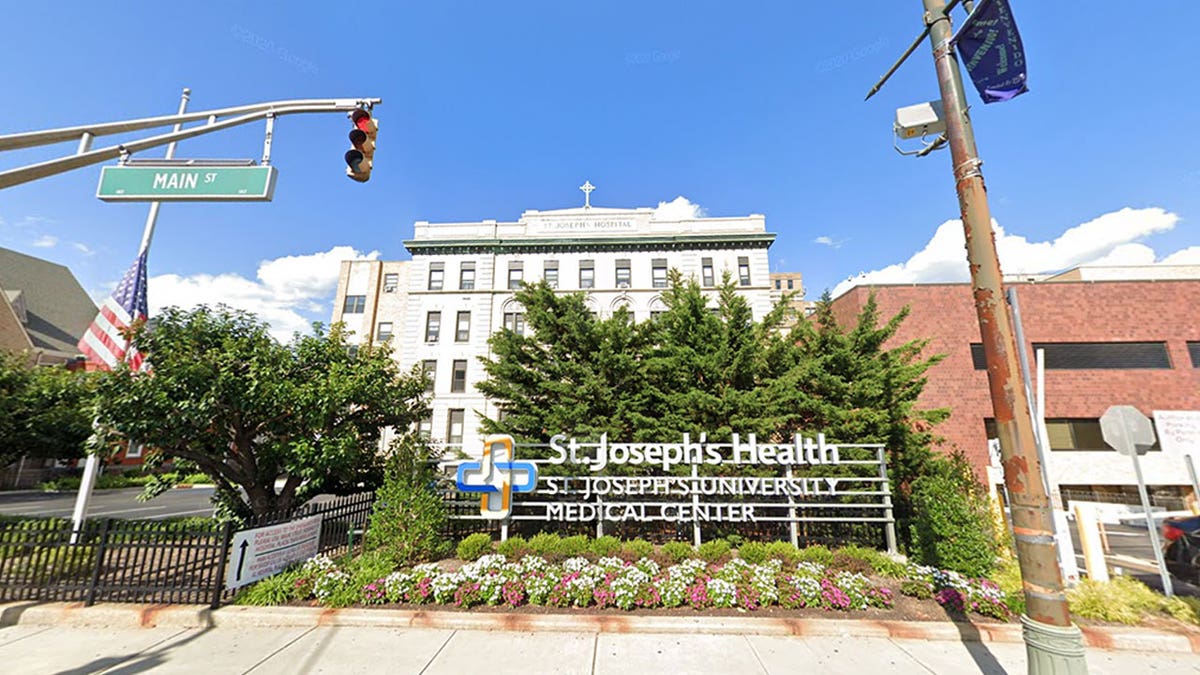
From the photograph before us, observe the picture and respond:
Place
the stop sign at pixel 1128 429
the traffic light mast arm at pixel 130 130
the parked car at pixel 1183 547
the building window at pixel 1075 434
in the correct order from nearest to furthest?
the traffic light mast arm at pixel 130 130 → the stop sign at pixel 1128 429 → the parked car at pixel 1183 547 → the building window at pixel 1075 434

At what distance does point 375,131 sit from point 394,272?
118 ft

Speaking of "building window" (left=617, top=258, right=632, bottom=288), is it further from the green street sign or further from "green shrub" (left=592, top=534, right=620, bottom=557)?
the green street sign

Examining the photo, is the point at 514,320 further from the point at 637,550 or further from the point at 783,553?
the point at 783,553

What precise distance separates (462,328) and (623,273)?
1230 cm

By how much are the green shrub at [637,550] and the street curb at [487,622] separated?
2.45m

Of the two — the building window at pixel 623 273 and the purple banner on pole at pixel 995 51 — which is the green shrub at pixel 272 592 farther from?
the building window at pixel 623 273

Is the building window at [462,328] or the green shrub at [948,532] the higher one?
the building window at [462,328]

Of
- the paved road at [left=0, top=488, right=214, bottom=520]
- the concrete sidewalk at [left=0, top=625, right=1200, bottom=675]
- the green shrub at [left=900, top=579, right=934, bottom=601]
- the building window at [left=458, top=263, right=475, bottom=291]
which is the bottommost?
the paved road at [left=0, top=488, right=214, bottom=520]

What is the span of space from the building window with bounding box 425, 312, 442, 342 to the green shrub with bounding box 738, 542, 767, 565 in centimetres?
2731

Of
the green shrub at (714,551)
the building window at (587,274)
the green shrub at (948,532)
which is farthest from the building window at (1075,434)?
the building window at (587,274)

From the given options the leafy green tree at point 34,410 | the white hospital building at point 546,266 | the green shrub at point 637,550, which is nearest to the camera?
the green shrub at point 637,550

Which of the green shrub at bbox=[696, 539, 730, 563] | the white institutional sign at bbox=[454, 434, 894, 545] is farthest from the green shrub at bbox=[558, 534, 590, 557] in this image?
the green shrub at bbox=[696, 539, 730, 563]

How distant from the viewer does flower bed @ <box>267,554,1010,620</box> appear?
7.13 metres

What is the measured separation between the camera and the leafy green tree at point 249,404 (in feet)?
28.2
